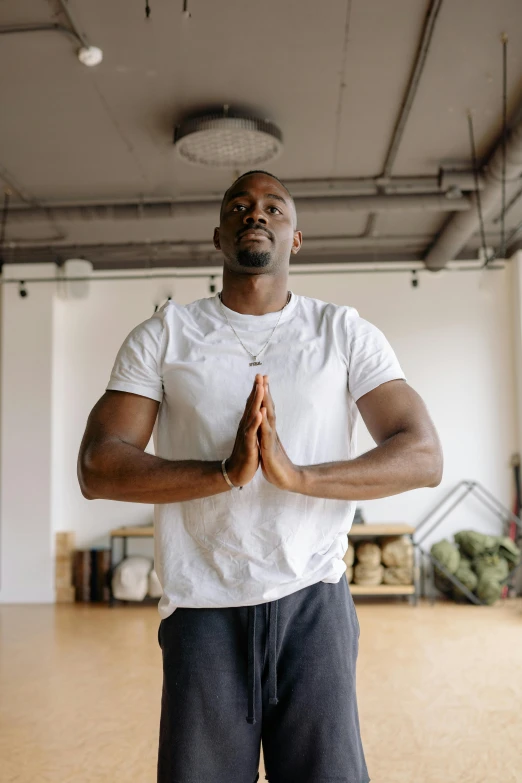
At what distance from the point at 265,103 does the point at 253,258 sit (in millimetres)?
3410

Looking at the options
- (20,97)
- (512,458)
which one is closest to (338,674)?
(20,97)

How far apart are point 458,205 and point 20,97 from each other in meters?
3.29

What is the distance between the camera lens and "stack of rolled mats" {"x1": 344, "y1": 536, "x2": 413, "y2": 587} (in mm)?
7016

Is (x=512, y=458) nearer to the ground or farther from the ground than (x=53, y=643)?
farther from the ground

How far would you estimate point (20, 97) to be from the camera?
4422 millimetres

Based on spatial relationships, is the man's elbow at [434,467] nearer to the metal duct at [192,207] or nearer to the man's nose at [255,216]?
the man's nose at [255,216]

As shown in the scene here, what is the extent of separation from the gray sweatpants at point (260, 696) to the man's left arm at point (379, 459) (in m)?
0.24

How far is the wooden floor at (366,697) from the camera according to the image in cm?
327

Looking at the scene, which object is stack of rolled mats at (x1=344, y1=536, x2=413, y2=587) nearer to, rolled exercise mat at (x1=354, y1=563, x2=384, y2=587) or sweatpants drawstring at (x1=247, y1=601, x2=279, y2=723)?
rolled exercise mat at (x1=354, y1=563, x2=384, y2=587)

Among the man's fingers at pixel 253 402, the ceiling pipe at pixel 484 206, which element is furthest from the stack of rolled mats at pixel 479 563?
the man's fingers at pixel 253 402

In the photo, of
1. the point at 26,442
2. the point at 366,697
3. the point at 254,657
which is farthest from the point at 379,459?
the point at 26,442

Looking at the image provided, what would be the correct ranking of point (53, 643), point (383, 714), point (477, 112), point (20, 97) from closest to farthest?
point (383, 714) < point (20, 97) < point (477, 112) < point (53, 643)

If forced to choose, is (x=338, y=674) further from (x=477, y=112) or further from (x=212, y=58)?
(x=477, y=112)

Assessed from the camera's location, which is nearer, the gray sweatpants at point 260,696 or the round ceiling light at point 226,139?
the gray sweatpants at point 260,696
